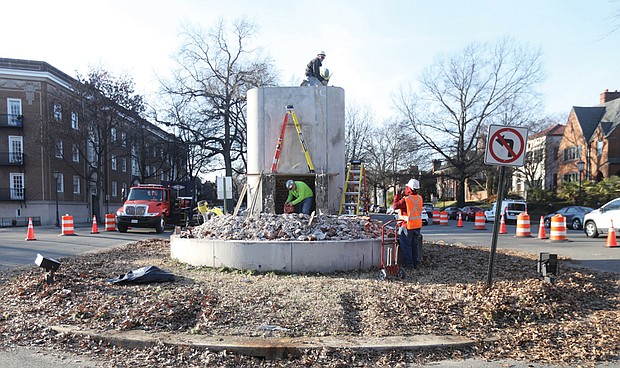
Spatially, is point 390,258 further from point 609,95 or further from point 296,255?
point 609,95

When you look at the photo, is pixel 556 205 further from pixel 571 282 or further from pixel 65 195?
pixel 65 195

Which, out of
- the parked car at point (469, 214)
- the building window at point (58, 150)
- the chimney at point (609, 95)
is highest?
the chimney at point (609, 95)

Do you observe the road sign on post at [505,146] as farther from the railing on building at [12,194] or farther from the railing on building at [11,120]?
the railing on building at [11,120]

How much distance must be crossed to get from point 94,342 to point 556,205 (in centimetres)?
4177

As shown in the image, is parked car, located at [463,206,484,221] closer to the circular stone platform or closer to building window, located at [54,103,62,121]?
building window, located at [54,103,62,121]

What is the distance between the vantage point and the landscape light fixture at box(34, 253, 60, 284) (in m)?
7.58

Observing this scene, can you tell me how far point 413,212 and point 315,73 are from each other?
566 cm

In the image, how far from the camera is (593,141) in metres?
46.0

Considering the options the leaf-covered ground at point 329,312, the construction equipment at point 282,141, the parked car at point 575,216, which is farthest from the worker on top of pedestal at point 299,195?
the parked car at point 575,216

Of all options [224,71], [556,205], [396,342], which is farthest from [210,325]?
[556,205]

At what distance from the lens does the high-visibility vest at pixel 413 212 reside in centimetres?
926

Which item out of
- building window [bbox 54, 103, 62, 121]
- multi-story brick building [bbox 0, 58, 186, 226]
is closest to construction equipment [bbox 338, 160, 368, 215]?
multi-story brick building [bbox 0, 58, 186, 226]

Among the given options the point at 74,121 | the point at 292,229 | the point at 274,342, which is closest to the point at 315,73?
the point at 292,229

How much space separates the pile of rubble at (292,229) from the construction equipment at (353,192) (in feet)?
7.20
